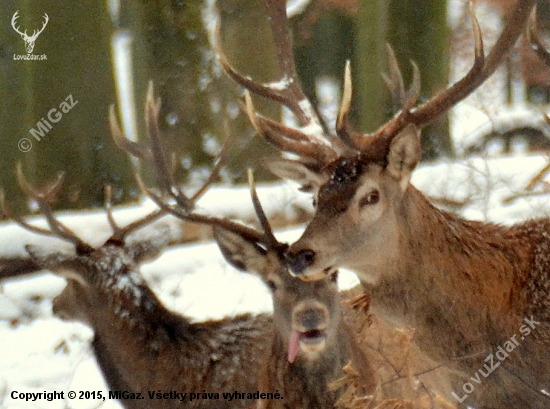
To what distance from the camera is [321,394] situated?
13.1 feet

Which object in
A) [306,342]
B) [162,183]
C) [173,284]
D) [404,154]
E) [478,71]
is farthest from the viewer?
[173,284]

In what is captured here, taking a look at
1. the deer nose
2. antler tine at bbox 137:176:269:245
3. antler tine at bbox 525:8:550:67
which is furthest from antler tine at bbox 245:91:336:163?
antler tine at bbox 525:8:550:67

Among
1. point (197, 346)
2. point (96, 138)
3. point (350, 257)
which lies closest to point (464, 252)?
point (350, 257)

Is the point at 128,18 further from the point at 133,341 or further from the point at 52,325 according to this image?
the point at 133,341

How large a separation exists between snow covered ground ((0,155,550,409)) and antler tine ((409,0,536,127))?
2.67 meters

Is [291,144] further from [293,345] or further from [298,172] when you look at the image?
[293,345]

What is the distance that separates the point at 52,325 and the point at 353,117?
570cm

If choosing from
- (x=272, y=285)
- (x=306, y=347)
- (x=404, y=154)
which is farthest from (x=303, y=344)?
(x=404, y=154)

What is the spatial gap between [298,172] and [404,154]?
0.52m

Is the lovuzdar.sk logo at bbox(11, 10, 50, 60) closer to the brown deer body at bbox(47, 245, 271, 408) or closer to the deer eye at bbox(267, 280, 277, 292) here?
the brown deer body at bbox(47, 245, 271, 408)

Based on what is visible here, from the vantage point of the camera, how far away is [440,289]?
13.4 ft

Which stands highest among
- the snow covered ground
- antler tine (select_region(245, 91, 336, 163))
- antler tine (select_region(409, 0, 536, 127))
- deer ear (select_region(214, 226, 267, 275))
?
antler tine (select_region(409, 0, 536, 127))

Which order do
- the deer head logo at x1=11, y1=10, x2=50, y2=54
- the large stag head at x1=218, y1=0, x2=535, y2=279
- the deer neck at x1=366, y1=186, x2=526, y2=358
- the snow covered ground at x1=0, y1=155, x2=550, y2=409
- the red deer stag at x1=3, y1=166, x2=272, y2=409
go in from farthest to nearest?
the deer head logo at x1=11, y1=10, x2=50, y2=54 < the snow covered ground at x1=0, y1=155, x2=550, y2=409 < the red deer stag at x1=3, y1=166, x2=272, y2=409 < the deer neck at x1=366, y1=186, x2=526, y2=358 < the large stag head at x1=218, y1=0, x2=535, y2=279

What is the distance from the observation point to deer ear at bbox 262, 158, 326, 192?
165 inches
